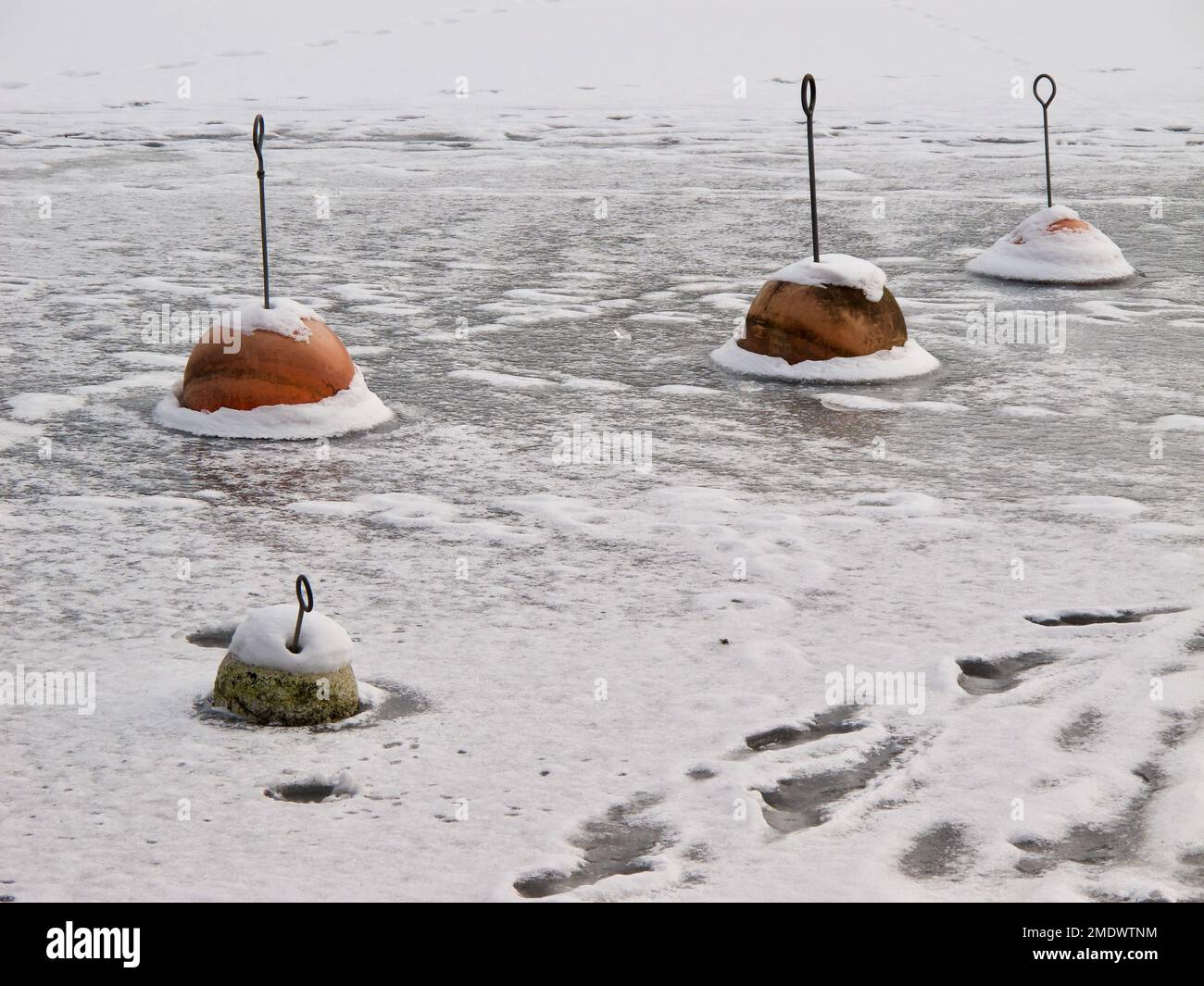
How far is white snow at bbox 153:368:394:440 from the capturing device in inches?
264

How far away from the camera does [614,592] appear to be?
494 cm

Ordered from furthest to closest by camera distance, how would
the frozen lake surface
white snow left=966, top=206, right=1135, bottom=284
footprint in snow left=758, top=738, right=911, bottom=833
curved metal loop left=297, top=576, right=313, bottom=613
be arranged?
white snow left=966, top=206, right=1135, bottom=284, curved metal loop left=297, top=576, right=313, bottom=613, footprint in snow left=758, top=738, right=911, bottom=833, the frozen lake surface

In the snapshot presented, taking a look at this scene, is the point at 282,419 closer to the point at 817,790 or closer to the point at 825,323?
the point at 825,323

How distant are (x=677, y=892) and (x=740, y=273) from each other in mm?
7430

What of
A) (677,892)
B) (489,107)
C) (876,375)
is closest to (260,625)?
(677,892)

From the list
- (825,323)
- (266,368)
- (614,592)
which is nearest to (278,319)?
(266,368)

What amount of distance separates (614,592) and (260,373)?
100 inches

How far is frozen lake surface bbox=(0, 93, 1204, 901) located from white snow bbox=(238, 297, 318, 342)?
58 centimetres

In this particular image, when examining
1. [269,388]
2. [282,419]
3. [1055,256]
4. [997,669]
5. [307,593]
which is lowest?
[997,669]

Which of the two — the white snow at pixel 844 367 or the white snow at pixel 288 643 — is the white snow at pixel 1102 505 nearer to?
the white snow at pixel 844 367

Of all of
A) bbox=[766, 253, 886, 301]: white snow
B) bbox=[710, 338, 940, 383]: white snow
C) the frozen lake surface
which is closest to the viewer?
the frozen lake surface

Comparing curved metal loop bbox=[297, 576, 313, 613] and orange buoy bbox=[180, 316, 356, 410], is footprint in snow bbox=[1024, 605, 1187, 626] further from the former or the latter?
orange buoy bbox=[180, 316, 356, 410]

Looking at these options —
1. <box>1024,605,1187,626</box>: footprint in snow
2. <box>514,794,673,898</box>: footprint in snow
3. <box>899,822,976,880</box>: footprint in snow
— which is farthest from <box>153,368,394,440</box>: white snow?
<box>899,822,976,880</box>: footprint in snow

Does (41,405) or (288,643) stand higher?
(41,405)
